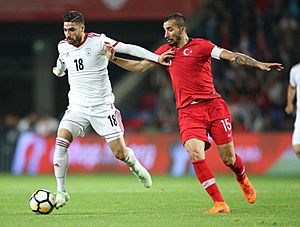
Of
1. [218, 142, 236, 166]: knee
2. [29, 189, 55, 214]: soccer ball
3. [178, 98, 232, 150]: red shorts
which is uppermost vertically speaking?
[178, 98, 232, 150]: red shorts

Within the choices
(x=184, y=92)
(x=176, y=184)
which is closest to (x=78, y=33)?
(x=184, y=92)

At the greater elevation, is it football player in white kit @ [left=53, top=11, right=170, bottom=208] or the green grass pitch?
football player in white kit @ [left=53, top=11, right=170, bottom=208]

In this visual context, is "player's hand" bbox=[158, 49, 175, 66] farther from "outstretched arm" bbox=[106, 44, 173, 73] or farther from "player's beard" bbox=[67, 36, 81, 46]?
"player's beard" bbox=[67, 36, 81, 46]

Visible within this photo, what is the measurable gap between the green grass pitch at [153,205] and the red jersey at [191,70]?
4.51 ft

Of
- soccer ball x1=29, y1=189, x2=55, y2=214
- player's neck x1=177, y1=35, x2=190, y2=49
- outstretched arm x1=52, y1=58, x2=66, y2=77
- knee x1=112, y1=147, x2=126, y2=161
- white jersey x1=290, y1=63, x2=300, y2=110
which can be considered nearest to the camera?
soccer ball x1=29, y1=189, x2=55, y2=214

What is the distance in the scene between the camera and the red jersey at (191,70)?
10.9m

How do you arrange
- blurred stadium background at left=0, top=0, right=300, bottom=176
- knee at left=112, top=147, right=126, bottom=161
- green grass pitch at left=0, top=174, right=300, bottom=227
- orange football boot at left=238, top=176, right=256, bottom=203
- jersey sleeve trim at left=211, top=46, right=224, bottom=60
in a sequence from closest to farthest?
green grass pitch at left=0, top=174, right=300, bottom=227, jersey sleeve trim at left=211, top=46, right=224, bottom=60, orange football boot at left=238, top=176, right=256, bottom=203, knee at left=112, top=147, right=126, bottom=161, blurred stadium background at left=0, top=0, right=300, bottom=176

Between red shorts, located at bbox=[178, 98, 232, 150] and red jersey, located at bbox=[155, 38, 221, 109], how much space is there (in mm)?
104

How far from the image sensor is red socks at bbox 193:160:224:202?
34.2ft

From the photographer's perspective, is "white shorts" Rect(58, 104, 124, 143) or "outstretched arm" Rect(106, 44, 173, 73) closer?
"outstretched arm" Rect(106, 44, 173, 73)

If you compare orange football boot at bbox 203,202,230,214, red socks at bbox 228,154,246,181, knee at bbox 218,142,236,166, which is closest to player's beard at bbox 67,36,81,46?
knee at bbox 218,142,236,166

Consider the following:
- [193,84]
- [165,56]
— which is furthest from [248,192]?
[165,56]

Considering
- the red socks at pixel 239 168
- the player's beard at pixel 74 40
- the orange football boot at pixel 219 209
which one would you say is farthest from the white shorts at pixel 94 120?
the orange football boot at pixel 219 209

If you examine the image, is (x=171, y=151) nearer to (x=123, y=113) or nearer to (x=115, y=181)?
(x=115, y=181)
